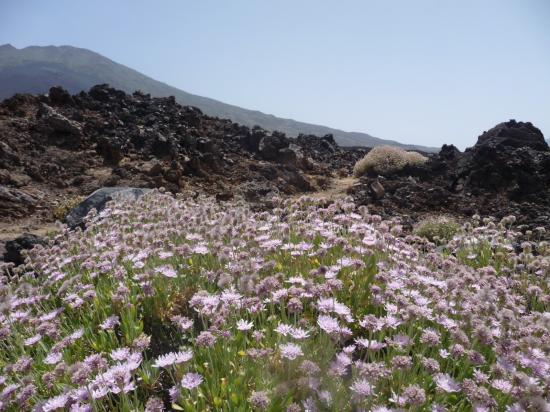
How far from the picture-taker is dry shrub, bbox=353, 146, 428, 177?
63.8ft

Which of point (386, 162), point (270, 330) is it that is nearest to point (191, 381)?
point (270, 330)

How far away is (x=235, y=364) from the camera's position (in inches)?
130

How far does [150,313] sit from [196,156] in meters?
12.4

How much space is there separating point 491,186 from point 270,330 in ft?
42.2

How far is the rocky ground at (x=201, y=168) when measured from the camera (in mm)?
12852

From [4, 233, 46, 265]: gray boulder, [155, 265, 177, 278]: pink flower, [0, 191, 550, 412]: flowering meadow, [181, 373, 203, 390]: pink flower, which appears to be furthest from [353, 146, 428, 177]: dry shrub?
[181, 373, 203, 390]: pink flower

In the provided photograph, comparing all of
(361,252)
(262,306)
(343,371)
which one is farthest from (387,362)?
(361,252)

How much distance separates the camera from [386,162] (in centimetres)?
1980

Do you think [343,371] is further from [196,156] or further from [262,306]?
[196,156]

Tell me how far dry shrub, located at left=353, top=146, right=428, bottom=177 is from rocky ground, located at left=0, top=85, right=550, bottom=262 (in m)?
0.57

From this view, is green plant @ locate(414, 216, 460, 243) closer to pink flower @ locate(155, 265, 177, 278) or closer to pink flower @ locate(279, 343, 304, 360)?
pink flower @ locate(155, 265, 177, 278)

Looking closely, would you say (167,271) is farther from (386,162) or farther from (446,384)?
(386,162)

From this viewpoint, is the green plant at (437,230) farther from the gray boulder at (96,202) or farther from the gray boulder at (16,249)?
the gray boulder at (16,249)

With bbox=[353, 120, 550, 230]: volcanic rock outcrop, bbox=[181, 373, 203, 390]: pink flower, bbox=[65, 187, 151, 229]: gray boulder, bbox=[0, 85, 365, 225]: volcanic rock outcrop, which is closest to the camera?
bbox=[181, 373, 203, 390]: pink flower
